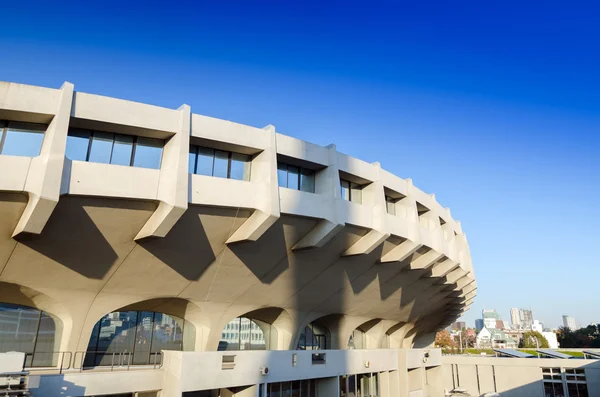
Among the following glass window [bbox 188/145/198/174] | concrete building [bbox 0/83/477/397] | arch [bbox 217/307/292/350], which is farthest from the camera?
arch [bbox 217/307/292/350]

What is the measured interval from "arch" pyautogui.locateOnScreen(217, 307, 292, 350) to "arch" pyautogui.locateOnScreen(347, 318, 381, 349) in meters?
9.82

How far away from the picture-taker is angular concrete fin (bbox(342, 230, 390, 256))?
18984 millimetres

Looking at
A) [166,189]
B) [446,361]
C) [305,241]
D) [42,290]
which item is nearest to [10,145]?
[166,189]

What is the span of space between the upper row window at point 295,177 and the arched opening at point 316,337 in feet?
42.5

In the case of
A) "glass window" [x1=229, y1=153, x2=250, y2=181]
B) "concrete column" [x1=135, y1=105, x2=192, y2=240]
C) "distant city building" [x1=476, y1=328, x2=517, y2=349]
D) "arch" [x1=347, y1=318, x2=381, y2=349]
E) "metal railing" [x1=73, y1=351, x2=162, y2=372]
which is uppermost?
"glass window" [x1=229, y1=153, x2=250, y2=181]

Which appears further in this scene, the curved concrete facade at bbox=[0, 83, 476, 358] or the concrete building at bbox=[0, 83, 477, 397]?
the concrete building at bbox=[0, 83, 477, 397]

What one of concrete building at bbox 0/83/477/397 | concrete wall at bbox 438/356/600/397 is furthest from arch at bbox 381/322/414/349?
concrete building at bbox 0/83/477/397

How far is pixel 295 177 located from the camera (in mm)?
18594

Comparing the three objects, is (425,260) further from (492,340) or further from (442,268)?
(492,340)

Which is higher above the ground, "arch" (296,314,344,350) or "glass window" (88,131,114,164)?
"glass window" (88,131,114,164)

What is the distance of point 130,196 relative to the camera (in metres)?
13.5

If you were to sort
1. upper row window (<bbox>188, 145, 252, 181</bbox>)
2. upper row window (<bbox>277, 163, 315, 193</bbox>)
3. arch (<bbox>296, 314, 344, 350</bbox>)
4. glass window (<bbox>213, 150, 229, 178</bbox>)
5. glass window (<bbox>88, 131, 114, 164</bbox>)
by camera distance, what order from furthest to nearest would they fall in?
arch (<bbox>296, 314, 344, 350</bbox>), upper row window (<bbox>277, 163, 315, 193</bbox>), glass window (<bbox>213, 150, 229, 178</bbox>), upper row window (<bbox>188, 145, 252, 181</bbox>), glass window (<bbox>88, 131, 114, 164</bbox>)

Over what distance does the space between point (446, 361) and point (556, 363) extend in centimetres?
1008

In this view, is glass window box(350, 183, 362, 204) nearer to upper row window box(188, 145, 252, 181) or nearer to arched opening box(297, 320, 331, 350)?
upper row window box(188, 145, 252, 181)
